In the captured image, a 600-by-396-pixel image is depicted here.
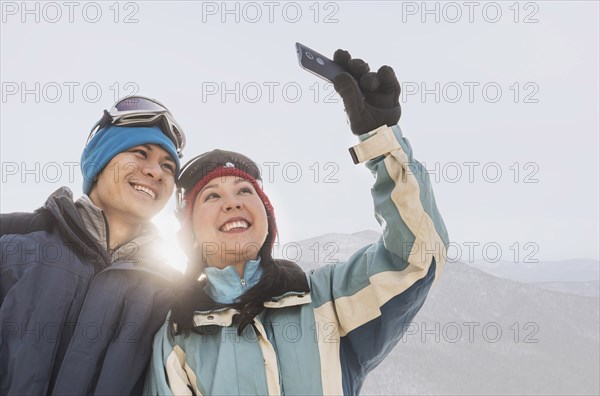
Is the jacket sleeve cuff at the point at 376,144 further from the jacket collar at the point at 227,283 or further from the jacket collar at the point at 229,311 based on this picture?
the jacket collar at the point at 227,283

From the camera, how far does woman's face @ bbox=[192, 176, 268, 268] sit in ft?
7.74

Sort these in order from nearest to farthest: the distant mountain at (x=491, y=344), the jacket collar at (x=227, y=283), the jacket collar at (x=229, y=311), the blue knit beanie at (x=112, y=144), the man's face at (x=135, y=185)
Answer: the jacket collar at (x=229, y=311), the jacket collar at (x=227, y=283), the man's face at (x=135, y=185), the blue knit beanie at (x=112, y=144), the distant mountain at (x=491, y=344)

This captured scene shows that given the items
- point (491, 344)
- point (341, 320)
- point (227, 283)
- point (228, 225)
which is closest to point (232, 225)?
point (228, 225)

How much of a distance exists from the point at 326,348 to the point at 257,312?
0.33 metres

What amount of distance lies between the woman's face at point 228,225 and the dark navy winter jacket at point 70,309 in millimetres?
340

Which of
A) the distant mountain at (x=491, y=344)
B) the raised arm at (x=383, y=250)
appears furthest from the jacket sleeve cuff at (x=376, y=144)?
the distant mountain at (x=491, y=344)

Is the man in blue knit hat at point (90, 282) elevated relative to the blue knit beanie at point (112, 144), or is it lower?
lower

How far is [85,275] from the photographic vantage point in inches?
97.1

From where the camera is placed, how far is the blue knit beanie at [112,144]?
299cm

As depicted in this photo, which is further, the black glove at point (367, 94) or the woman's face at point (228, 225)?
the woman's face at point (228, 225)

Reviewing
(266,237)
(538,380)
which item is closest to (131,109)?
(266,237)

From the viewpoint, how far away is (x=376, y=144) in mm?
2000

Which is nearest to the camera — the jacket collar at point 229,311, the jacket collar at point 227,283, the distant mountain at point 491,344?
the jacket collar at point 229,311

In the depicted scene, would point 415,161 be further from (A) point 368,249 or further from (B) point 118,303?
(B) point 118,303
